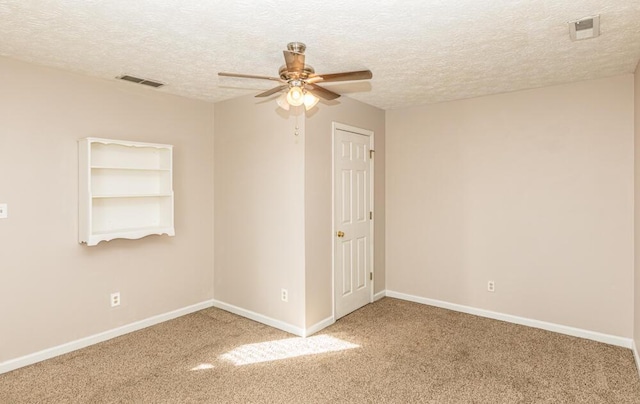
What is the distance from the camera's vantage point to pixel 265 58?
2799mm

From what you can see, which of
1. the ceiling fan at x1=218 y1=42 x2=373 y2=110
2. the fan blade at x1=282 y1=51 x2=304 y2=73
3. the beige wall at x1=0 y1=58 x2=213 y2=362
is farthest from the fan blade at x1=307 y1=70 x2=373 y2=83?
the beige wall at x1=0 y1=58 x2=213 y2=362

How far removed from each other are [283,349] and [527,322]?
8.11 feet

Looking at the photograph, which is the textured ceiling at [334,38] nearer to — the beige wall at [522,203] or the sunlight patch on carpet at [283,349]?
the beige wall at [522,203]

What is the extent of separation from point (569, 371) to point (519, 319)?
98 cm

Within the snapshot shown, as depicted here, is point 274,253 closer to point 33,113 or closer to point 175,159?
point 175,159

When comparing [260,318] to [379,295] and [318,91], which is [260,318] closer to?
[379,295]

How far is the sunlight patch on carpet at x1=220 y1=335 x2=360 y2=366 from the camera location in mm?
3072

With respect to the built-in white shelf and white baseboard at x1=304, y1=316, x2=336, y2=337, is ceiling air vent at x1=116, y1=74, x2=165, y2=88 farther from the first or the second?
white baseboard at x1=304, y1=316, x2=336, y2=337

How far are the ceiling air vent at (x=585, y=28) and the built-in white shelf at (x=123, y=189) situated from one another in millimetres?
3419

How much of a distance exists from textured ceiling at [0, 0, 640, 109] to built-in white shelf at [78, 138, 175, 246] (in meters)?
0.70

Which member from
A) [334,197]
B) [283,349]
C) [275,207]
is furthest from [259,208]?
[283,349]

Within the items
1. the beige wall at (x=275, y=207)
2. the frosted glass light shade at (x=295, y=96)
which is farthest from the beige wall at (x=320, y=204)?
the frosted glass light shade at (x=295, y=96)

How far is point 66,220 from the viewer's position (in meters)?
3.19

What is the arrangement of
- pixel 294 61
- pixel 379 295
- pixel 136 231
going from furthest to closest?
pixel 379 295
pixel 136 231
pixel 294 61
